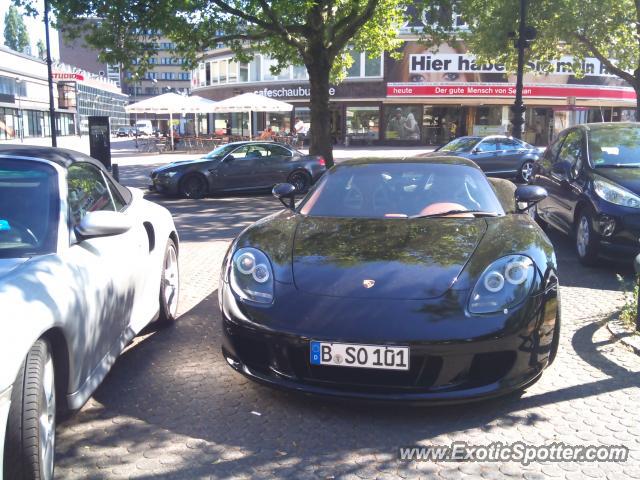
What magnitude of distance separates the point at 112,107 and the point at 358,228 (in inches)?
3873

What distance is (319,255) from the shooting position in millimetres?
3779

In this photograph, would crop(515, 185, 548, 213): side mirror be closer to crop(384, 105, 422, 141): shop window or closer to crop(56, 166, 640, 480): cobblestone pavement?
crop(56, 166, 640, 480): cobblestone pavement

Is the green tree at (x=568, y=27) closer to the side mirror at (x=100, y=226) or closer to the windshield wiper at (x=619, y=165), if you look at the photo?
the windshield wiper at (x=619, y=165)

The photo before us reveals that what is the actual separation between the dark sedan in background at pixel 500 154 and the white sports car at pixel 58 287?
1430 cm

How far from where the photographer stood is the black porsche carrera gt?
3.19 meters

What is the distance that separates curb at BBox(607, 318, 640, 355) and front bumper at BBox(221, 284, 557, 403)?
1458mm

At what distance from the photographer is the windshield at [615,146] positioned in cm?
746

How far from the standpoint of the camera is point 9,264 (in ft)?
9.77

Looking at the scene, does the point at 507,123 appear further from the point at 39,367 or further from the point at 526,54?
the point at 39,367

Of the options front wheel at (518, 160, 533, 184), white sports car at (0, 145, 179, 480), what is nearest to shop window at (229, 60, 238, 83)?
front wheel at (518, 160, 533, 184)

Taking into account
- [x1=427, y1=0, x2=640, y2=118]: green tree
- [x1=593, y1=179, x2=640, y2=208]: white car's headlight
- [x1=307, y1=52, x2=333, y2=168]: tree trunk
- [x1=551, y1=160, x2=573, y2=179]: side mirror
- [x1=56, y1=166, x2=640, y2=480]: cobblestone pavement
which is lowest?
[x1=56, y1=166, x2=640, y2=480]: cobblestone pavement

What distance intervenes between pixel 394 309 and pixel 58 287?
1644 mm

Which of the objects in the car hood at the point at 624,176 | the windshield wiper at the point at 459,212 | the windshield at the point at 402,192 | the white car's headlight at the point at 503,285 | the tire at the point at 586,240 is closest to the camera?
the white car's headlight at the point at 503,285

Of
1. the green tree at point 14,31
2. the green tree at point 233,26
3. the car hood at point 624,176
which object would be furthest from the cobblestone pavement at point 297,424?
the green tree at point 14,31
